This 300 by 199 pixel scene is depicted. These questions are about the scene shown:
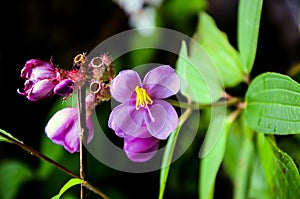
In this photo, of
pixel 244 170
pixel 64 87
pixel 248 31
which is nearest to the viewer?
pixel 64 87

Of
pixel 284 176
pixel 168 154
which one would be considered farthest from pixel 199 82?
pixel 284 176

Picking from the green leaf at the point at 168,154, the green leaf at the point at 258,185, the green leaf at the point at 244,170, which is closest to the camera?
the green leaf at the point at 168,154

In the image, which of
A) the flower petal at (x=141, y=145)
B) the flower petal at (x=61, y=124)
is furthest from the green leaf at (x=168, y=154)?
the flower petal at (x=61, y=124)

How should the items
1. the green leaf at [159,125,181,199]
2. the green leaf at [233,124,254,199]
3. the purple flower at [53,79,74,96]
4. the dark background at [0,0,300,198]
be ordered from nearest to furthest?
the purple flower at [53,79,74,96], the green leaf at [159,125,181,199], the green leaf at [233,124,254,199], the dark background at [0,0,300,198]

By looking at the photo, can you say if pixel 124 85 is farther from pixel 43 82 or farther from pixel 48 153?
pixel 48 153

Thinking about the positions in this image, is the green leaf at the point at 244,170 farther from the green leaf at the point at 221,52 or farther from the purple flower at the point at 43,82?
the purple flower at the point at 43,82

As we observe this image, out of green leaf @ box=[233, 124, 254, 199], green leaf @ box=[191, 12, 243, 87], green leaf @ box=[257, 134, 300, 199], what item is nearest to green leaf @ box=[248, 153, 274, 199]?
green leaf @ box=[233, 124, 254, 199]

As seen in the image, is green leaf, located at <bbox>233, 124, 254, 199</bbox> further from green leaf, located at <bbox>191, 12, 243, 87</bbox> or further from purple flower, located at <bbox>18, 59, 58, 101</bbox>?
purple flower, located at <bbox>18, 59, 58, 101</bbox>
